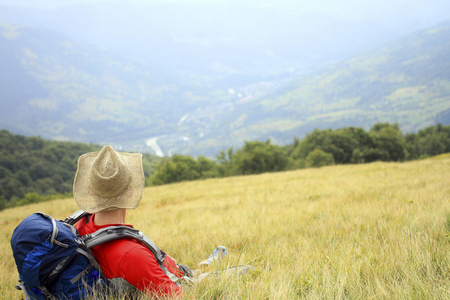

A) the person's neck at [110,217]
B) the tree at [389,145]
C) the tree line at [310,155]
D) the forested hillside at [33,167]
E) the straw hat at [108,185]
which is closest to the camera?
the straw hat at [108,185]

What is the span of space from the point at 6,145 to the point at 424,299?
90.5m

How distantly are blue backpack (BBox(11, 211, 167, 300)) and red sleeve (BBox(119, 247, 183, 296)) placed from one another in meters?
0.14

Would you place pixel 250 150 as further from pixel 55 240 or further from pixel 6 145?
pixel 6 145

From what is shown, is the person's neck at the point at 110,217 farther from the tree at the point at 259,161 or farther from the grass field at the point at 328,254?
the tree at the point at 259,161

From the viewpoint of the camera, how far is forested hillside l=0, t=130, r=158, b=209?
56.3m

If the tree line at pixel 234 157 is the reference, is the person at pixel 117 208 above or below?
above

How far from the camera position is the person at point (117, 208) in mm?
2031

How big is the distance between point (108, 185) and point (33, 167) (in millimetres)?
75114

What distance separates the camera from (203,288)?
2.13 m

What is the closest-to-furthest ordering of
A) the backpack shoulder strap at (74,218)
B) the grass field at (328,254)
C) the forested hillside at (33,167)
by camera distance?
the grass field at (328,254) → the backpack shoulder strap at (74,218) → the forested hillside at (33,167)

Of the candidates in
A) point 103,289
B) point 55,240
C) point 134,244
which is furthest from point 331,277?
point 55,240

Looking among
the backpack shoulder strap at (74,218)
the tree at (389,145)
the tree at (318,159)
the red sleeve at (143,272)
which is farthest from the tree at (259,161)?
the red sleeve at (143,272)

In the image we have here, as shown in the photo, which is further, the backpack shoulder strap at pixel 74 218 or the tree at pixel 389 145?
the tree at pixel 389 145

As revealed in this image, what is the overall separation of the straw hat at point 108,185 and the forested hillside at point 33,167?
58.1 m
